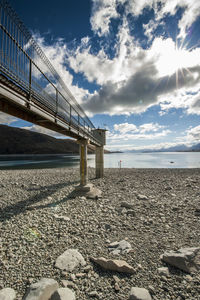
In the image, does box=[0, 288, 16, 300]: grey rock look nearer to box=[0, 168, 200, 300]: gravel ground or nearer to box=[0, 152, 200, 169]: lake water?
box=[0, 168, 200, 300]: gravel ground

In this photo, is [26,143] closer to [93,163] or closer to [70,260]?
[93,163]

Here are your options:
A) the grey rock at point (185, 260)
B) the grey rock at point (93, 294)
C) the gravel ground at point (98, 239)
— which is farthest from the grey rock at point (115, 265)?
the grey rock at point (185, 260)

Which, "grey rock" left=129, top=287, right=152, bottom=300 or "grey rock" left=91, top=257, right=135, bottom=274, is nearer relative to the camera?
"grey rock" left=129, top=287, right=152, bottom=300

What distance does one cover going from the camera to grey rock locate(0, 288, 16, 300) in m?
3.29

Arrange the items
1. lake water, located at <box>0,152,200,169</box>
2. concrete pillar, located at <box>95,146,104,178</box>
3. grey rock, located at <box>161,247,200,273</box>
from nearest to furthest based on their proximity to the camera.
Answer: grey rock, located at <box>161,247,200,273</box>
concrete pillar, located at <box>95,146,104,178</box>
lake water, located at <box>0,152,200,169</box>

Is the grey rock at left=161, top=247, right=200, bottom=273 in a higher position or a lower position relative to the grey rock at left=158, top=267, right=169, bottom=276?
higher

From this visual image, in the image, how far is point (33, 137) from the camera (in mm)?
166500

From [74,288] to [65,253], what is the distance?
1.20 metres

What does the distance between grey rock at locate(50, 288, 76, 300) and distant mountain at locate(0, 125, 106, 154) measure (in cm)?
13302

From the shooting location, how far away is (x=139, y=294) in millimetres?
3277

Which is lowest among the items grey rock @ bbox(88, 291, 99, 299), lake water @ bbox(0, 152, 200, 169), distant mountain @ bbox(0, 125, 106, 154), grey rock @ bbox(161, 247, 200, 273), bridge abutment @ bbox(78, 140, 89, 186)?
grey rock @ bbox(88, 291, 99, 299)

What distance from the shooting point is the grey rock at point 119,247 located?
15.8ft

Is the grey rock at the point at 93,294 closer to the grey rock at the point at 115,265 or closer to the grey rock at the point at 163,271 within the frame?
the grey rock at the point at 115,265

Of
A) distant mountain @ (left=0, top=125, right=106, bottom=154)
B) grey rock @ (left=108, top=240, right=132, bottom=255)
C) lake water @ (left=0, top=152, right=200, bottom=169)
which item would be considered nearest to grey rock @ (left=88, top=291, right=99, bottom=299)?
grey rock @ (left=108, top=240, right=132, bottom=255)
